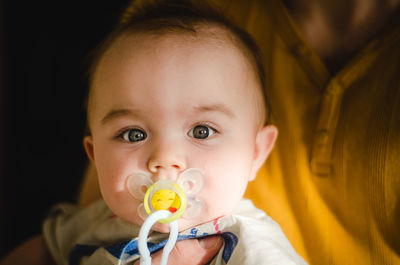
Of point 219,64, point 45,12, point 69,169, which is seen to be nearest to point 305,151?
point 219,64

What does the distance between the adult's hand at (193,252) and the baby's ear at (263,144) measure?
0.21 metres

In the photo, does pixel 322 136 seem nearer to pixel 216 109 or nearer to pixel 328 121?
pixel 328 121

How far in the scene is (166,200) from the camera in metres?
0.69

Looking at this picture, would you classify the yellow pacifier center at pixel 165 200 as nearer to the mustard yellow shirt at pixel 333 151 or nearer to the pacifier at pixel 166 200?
the pacifier at pixel 166 200

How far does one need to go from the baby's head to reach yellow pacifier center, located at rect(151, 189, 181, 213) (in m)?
0.04

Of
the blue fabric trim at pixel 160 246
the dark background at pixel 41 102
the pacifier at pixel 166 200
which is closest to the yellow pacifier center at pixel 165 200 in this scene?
the pacifier at pixel 166 200

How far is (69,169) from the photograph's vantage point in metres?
1.71

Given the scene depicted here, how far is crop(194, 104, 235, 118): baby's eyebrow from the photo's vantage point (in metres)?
0.77

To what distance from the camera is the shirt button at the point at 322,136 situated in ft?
3.01

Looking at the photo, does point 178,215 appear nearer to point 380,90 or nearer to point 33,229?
point 380,90

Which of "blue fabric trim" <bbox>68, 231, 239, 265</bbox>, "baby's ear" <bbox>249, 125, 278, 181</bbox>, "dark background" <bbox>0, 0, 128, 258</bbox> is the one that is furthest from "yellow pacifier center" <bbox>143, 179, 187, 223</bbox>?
"dark background" <bbox>0, 0, 128, 258</bbox>

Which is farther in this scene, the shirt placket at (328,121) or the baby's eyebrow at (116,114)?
the shirt placket at (328,121)

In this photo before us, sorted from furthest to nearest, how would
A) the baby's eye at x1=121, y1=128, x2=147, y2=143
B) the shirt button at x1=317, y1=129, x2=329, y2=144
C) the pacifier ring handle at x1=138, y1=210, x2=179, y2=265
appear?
the shirt button at x1=317, y1=129, x2=329, y2=144 < the baby's eye at x1=121, y1=128, x2=147, y2=143 < the pacifier ring handle at x1=138, y1=210, x2=179, y2=265

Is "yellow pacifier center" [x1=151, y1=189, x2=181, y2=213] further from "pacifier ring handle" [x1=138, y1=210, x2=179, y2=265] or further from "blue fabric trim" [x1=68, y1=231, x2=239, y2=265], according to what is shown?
"blue fabric trim" [x1=68, y1=231, x2=239, y2=265]
